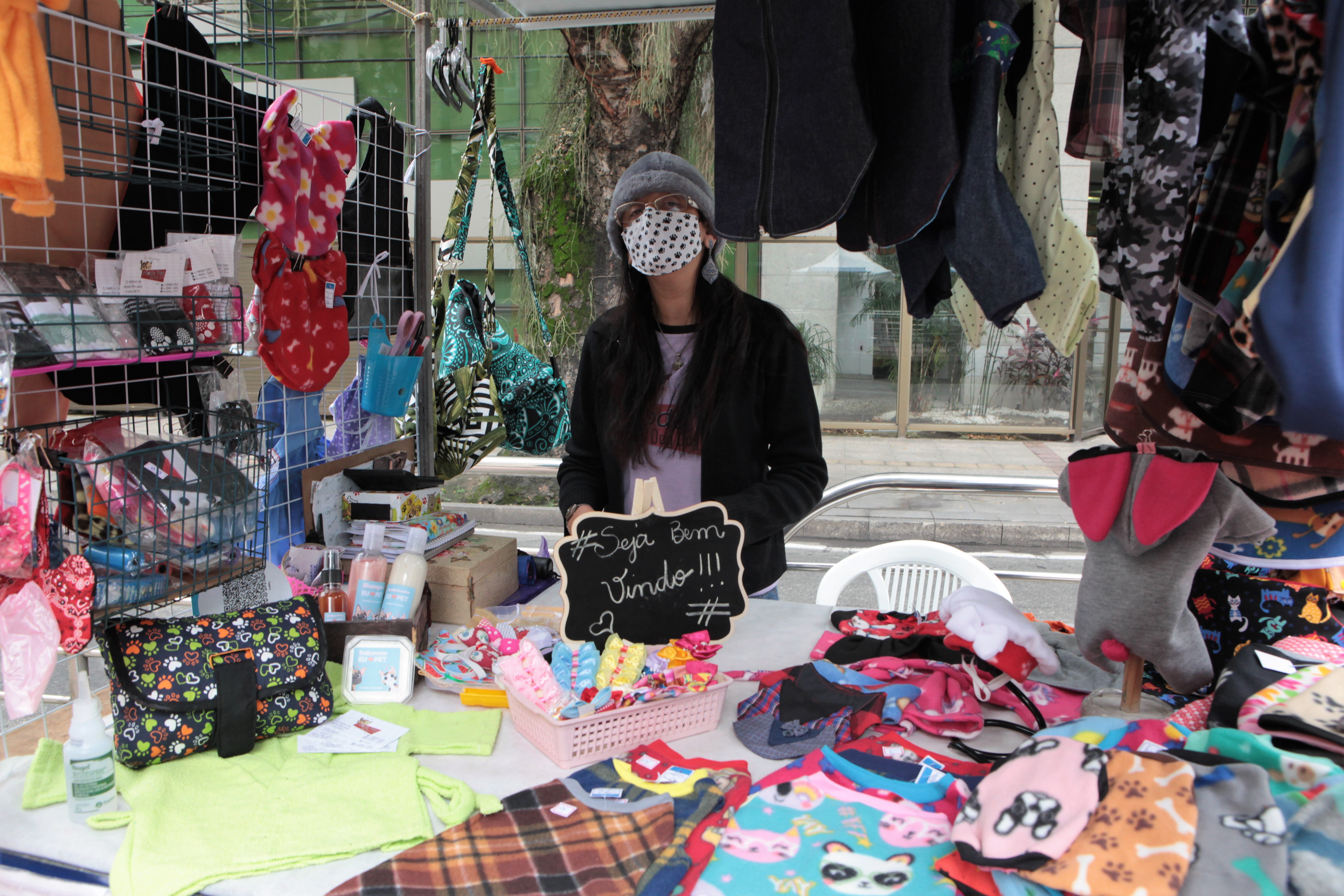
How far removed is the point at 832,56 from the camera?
4.62 ft

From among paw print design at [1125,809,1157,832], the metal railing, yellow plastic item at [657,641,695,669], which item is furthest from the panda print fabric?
the metal railing

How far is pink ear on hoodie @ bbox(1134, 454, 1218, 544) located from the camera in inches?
53.0

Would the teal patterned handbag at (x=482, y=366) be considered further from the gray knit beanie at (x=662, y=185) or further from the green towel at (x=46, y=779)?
the green towel at (x=46, y=779)

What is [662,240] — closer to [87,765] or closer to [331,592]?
[331,592]

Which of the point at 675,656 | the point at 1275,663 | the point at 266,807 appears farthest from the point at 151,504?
the point at 1275,663

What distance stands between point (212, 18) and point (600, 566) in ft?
5.26

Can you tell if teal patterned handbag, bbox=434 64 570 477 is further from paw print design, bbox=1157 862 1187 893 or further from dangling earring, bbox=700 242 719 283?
paw print design, bbox=1157 862 1187 893

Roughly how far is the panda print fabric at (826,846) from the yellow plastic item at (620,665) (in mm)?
337

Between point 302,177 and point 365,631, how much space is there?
1154mm

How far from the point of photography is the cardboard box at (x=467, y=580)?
7.04ft

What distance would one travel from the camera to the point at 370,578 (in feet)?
6.46

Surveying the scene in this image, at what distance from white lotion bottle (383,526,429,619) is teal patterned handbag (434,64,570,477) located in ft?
3.01

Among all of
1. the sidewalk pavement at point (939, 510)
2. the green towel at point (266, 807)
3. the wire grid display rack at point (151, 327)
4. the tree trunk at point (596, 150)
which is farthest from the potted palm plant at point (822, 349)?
the green towel at point (266, 807)

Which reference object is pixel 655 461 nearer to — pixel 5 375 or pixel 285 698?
pixel 285 698
